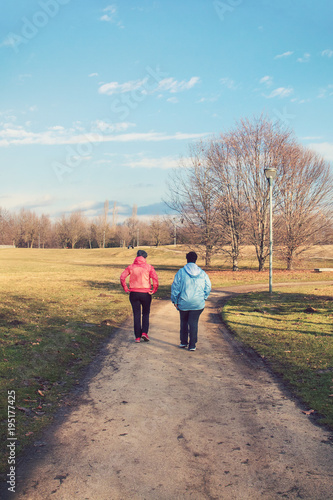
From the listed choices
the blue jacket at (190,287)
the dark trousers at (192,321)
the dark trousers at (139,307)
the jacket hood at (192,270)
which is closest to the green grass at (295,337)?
the dark trousers at (192,321)

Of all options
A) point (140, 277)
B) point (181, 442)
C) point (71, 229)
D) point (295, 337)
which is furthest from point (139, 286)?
point (71, 229)


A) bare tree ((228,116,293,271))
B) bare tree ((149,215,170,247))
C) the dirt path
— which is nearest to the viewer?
the dirt path

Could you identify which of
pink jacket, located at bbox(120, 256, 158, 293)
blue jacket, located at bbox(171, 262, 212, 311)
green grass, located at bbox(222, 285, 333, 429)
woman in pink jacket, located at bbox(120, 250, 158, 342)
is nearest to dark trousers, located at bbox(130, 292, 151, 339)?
woman in pink jacket, located at bbox(120, 250, 158, 342)

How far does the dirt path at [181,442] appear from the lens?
3.39m

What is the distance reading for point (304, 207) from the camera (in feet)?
108

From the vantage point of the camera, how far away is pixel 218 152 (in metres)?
32.7

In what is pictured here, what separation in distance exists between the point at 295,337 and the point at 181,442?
5868 millimetres

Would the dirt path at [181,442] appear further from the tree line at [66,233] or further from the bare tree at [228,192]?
the tree line at [66,233]

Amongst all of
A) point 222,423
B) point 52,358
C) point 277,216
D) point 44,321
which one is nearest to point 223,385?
point 222,423

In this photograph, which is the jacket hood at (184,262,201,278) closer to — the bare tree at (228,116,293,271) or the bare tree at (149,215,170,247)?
the bare tree at (228,116,293,271)

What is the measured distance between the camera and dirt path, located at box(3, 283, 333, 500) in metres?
3.39

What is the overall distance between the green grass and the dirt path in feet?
1.28

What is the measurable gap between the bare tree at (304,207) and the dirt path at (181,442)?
27.1 metres

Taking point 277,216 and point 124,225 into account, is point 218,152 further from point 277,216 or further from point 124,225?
point 124,225
